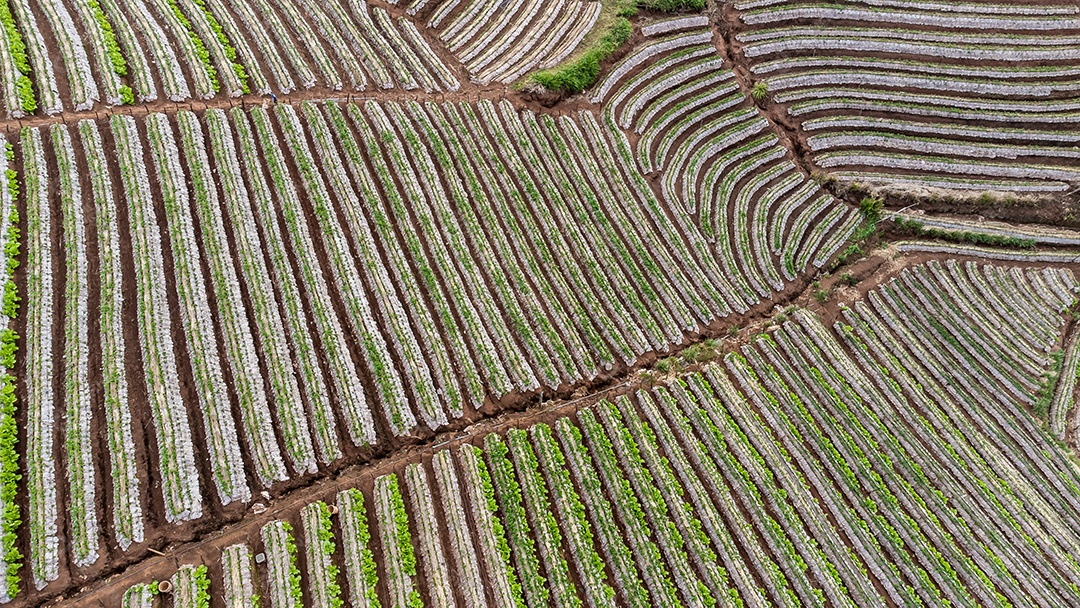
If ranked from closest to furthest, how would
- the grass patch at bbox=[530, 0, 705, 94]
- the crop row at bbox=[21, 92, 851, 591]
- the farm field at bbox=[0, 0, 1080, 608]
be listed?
the farm field at bbox=[0, 0, 1080, 608] → the crop row at bbox=[21, 92, 851, 591] → the grass patch at bbox=[530, 0, 705, 94]

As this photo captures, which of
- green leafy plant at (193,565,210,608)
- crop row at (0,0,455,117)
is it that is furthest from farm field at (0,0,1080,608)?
crop row at (0,0,455,117)

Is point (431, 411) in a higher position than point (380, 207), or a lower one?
lower

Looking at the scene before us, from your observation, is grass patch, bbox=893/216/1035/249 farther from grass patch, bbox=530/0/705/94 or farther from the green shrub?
the green shrub

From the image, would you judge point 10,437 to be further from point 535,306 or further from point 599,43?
point 599,43

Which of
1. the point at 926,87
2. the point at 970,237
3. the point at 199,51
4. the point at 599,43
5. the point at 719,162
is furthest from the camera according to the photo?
the point at 926,87

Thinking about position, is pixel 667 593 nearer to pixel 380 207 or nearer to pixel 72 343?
pixel 380 207

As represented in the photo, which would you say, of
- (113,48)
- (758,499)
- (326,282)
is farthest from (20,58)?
(758,499)

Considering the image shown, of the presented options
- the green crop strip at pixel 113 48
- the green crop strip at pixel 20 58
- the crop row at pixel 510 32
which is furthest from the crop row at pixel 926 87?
the green crop strip at pixel 20 58

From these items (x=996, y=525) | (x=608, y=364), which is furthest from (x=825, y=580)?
(x=608, y=364)
